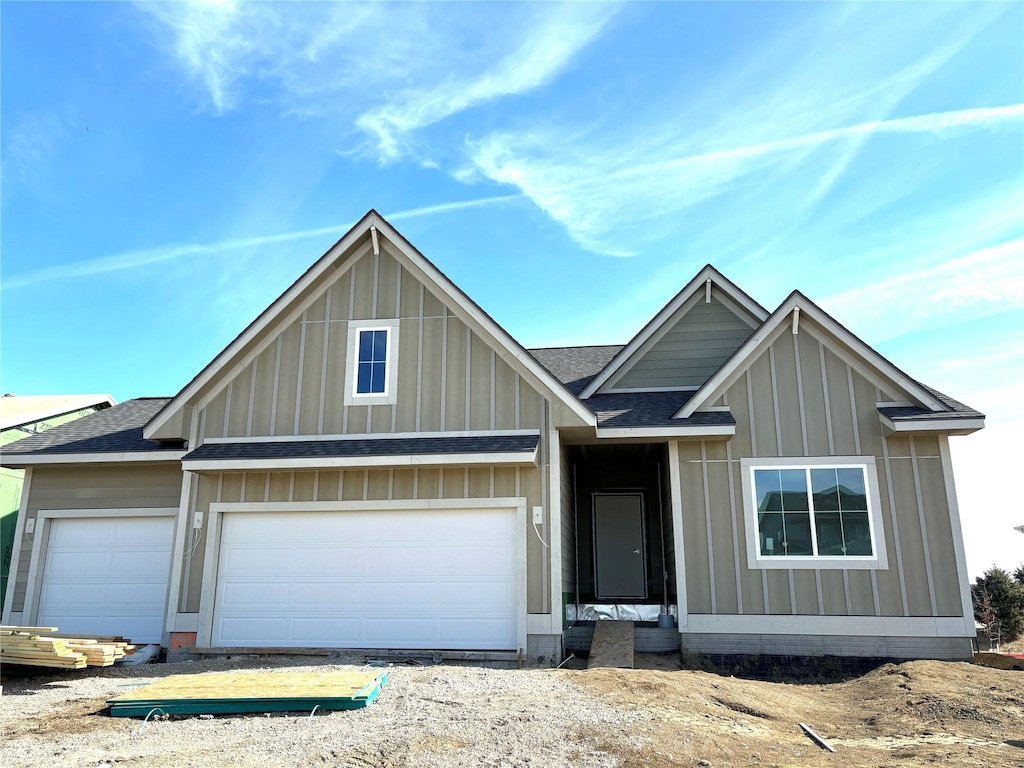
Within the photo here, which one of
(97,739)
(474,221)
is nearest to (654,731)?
(97,739)

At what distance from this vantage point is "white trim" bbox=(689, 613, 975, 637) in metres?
10.2

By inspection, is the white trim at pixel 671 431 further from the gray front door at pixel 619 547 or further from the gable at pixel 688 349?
the gray front door at pixel 619 547

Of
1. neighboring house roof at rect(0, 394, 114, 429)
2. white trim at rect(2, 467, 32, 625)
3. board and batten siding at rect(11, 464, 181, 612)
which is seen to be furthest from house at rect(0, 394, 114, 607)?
board and batten siding at rect(11, 464, 181, 612)

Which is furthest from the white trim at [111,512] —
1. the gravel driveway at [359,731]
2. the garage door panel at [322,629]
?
the gravel driveway at [359,731]

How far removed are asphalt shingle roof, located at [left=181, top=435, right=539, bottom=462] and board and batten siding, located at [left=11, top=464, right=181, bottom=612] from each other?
5.30 feet

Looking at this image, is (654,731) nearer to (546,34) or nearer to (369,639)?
(369,639)

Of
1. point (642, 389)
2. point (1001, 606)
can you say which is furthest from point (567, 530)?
point (1001, 606)

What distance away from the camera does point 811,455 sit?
10953 mm

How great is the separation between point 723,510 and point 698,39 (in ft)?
22.6

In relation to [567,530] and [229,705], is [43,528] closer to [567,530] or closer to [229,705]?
[229,705]

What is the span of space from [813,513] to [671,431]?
235 centimetres

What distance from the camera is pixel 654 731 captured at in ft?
19.5

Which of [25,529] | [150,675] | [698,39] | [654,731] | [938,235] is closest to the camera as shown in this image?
[654,731]

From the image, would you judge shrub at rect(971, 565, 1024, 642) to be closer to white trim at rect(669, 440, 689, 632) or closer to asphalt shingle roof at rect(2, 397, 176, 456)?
white trim at rect(669, 440, 689, 632)
